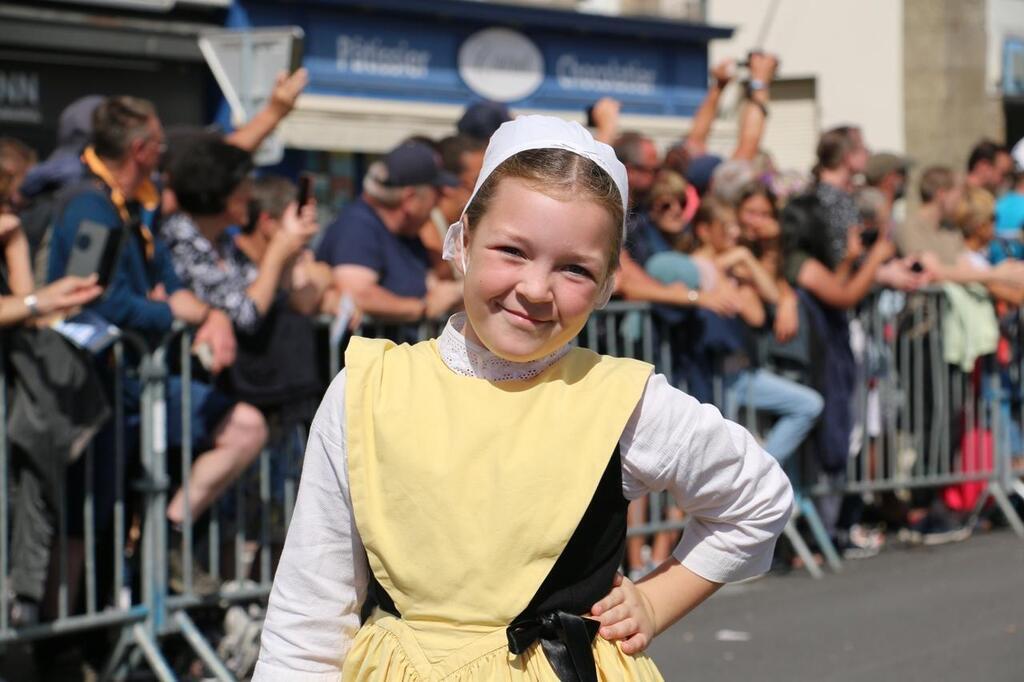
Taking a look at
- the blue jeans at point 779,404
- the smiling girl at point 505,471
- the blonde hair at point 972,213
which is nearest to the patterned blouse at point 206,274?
the blue jeans at point 779,404

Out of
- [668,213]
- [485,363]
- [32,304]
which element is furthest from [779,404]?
[485,363]

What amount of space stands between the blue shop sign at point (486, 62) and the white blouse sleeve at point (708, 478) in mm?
15813

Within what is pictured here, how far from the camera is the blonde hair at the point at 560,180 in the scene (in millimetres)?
2613

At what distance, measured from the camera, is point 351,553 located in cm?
271

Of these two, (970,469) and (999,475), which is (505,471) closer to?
(970,469)

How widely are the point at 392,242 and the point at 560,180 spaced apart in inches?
178

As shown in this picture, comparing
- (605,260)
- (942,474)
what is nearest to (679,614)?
(605,260)

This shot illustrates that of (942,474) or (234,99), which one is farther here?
(234,99)

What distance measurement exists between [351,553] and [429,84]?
1740 centimetres

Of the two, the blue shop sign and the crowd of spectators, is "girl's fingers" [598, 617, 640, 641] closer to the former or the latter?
the crowd of spectators

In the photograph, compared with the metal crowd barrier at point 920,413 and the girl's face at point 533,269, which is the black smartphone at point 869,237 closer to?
the metal crowd barrier at point 920,413

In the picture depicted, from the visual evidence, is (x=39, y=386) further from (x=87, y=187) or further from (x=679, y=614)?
(x=679, y=614)

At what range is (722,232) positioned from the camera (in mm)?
8359

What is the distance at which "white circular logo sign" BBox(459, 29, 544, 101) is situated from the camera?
794 inches
